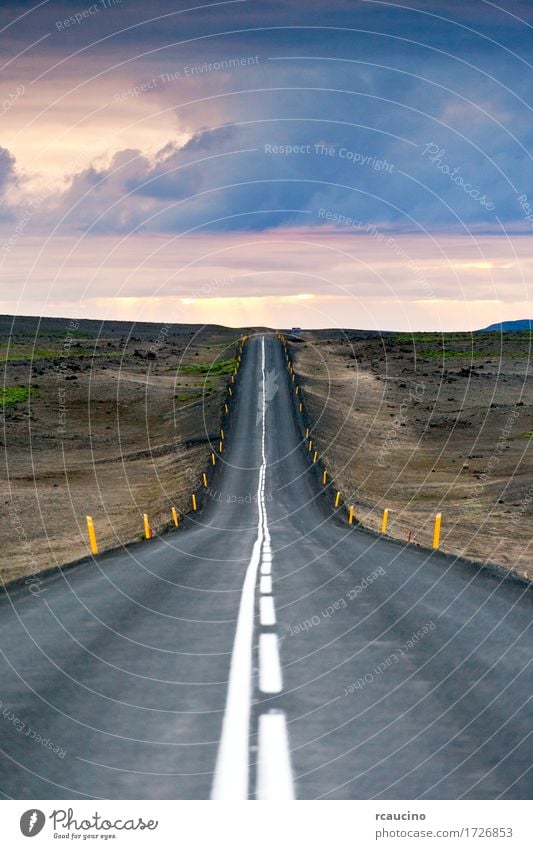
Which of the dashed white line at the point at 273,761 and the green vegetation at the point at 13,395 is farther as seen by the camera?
the green vegetation at the point at 13,395

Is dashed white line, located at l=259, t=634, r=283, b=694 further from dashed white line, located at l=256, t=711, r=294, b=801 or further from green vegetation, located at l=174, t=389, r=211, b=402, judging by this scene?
green vegetation, located at l=174, t=389, r=211, b=402

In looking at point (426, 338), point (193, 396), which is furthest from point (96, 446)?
point (426, 338)

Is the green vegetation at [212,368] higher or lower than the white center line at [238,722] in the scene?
higher

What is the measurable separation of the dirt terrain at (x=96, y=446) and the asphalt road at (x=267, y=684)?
12082 mm

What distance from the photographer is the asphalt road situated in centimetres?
585

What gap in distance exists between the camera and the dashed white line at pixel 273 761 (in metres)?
5.55

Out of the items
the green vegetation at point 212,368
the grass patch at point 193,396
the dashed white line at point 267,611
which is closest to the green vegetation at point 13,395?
the grass patch at point 193,396

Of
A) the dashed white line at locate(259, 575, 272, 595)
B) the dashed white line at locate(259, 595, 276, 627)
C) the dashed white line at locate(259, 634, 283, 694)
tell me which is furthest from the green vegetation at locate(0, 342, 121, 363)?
the dashed white line at locate(259, 634, 283, 694)

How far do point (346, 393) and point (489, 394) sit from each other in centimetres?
1659

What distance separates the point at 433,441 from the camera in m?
58.5

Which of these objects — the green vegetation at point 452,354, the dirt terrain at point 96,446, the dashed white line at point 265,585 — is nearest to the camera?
A: the dashed white line at point 265,585

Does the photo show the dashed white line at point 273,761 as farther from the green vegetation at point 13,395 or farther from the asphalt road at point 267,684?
the green vegetation at point 13,395
